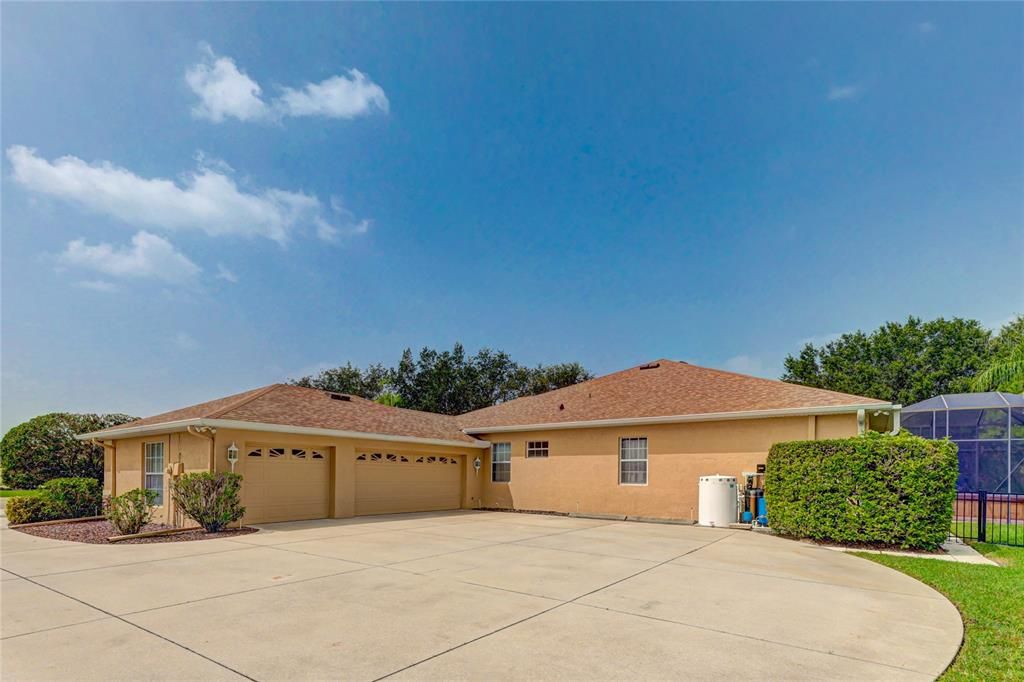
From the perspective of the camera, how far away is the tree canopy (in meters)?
40.2

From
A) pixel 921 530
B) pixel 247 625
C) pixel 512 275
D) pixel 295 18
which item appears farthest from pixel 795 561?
pixel 512 275

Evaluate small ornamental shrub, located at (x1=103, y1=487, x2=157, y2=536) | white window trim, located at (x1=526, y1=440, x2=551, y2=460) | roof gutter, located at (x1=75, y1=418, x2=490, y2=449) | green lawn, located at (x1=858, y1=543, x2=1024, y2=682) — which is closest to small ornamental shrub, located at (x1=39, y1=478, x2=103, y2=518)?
roof gutter, located at (x1=75, y1=418, x2=490, y2=449)

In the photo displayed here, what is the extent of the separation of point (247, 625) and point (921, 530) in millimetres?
11323

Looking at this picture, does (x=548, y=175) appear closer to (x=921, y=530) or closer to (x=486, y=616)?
(x=921, y=530)

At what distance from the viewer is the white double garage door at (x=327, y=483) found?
13922mm

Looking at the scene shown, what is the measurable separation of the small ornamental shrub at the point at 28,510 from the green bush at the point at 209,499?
4.87 m

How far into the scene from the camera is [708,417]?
14914mm

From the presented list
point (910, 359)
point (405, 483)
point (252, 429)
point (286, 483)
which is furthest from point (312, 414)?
point (910, 359)

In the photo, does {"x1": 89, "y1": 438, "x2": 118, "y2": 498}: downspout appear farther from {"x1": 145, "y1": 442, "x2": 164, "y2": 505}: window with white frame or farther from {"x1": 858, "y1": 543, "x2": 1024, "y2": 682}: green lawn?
{"x1": 858, "y1": 543, "x2": 1024, "y2": 682}: green lawn

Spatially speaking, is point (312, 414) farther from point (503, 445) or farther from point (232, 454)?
point (503, 445)

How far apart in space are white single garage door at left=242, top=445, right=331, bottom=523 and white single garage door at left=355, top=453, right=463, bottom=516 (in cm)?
112

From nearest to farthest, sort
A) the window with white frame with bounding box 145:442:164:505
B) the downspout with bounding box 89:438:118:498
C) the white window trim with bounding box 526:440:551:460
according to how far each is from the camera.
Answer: the window with white frame with bounding box 145:442:164:505
the downspout with bounding box 89:438:118:498
the white window trim with bounding box 526:440:551:460

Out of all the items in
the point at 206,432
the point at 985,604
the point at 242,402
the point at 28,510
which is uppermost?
the point at 242,402

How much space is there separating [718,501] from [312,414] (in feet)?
37.0
